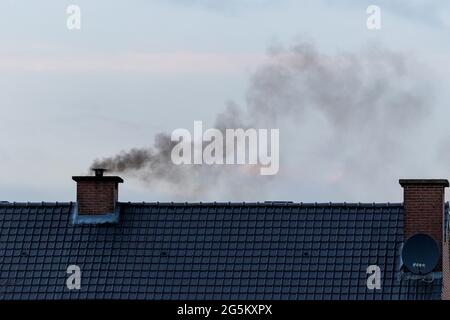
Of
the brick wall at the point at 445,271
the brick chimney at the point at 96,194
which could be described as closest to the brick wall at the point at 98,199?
the brick chimney at the point at 96,194

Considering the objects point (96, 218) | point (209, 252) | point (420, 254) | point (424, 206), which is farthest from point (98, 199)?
point (420, 254)

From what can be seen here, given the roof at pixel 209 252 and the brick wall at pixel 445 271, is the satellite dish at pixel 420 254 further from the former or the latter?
the brick wall at pixel 445 271

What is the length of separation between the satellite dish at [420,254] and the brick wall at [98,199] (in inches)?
411

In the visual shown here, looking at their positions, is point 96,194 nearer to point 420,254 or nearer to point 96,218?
point 96,218

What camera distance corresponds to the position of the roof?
4281cm

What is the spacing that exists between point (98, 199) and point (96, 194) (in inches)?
7.5

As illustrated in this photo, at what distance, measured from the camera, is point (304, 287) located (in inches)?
1681
